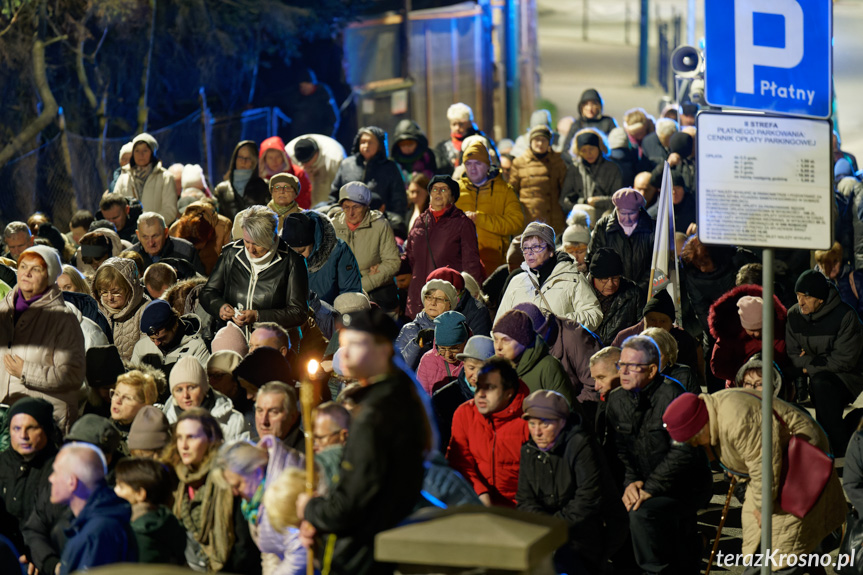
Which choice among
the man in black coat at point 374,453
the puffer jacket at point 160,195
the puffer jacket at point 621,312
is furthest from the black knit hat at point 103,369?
the puffer jacket at point 160,195

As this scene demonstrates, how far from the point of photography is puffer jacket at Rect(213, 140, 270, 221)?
13922 mm

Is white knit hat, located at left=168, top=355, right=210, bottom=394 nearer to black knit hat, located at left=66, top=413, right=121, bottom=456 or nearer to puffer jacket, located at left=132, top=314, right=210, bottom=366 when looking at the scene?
black knit hat, located at left=66, top=413, right=121, bottom=456

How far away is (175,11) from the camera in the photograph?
2169cm

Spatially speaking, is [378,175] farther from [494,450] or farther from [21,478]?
[21,478]

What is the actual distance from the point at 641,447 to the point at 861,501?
1.39 m

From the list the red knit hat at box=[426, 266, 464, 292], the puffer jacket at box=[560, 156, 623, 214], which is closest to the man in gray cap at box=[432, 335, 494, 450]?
the red knit hat at box=[426, 266, 464, 292]

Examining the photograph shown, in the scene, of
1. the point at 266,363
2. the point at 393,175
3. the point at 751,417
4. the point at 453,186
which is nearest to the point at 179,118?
the point at 393,175

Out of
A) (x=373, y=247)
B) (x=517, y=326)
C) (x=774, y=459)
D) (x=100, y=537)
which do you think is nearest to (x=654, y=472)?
(x=774, y=459)

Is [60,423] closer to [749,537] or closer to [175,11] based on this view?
[749,537]

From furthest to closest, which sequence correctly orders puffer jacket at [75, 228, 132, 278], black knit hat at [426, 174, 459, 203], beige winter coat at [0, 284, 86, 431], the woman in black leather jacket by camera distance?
black knit hat at [426, 174, 459, 203], puffer jacket at [75, 228, 132, 278], the woman in black leather jacket, beige winter coat at [0, 284, 86, 431]

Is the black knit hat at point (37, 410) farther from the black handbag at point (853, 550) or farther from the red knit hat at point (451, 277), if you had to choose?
the black handbag at point (853, 550)

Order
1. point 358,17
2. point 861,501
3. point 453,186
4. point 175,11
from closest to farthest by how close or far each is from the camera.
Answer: point 861,501 → point 453,186 → point 175,11 → point 358,17

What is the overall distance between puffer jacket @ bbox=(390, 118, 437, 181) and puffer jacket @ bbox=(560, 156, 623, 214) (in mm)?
1567

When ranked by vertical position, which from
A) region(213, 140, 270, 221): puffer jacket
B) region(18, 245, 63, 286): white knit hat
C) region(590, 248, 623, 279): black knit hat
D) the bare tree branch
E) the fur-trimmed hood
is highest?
the bare tree branch
